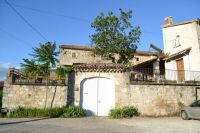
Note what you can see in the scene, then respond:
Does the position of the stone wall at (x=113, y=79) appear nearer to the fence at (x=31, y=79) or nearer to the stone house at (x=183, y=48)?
the fence at (x=31, y=79)

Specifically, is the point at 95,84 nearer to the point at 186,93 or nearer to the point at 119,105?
the point at 119,105

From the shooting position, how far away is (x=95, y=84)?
47.6ft

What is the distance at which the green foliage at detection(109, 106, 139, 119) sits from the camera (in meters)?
13.2

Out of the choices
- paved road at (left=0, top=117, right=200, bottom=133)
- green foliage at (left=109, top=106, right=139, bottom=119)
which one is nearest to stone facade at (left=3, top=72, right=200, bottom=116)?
green foliage at (left=109, top=106, right=139, bottom=119)

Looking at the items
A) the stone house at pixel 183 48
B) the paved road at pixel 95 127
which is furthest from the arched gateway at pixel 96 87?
the stone house at pixel 183 48

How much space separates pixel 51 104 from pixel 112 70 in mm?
4976

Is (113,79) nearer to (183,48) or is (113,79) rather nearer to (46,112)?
(46,112)

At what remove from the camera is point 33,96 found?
14.0 meters

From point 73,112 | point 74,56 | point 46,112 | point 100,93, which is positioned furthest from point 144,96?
point 74,56

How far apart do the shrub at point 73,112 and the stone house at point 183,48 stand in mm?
8643

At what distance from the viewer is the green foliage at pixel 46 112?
12.9 m

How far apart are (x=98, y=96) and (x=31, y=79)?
494 cm

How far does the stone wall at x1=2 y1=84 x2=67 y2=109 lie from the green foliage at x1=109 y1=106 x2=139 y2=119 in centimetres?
350

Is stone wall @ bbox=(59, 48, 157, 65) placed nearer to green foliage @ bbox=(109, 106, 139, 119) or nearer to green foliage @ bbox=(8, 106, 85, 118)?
green foliage @ bbox=(109, 106, 139, 119)
